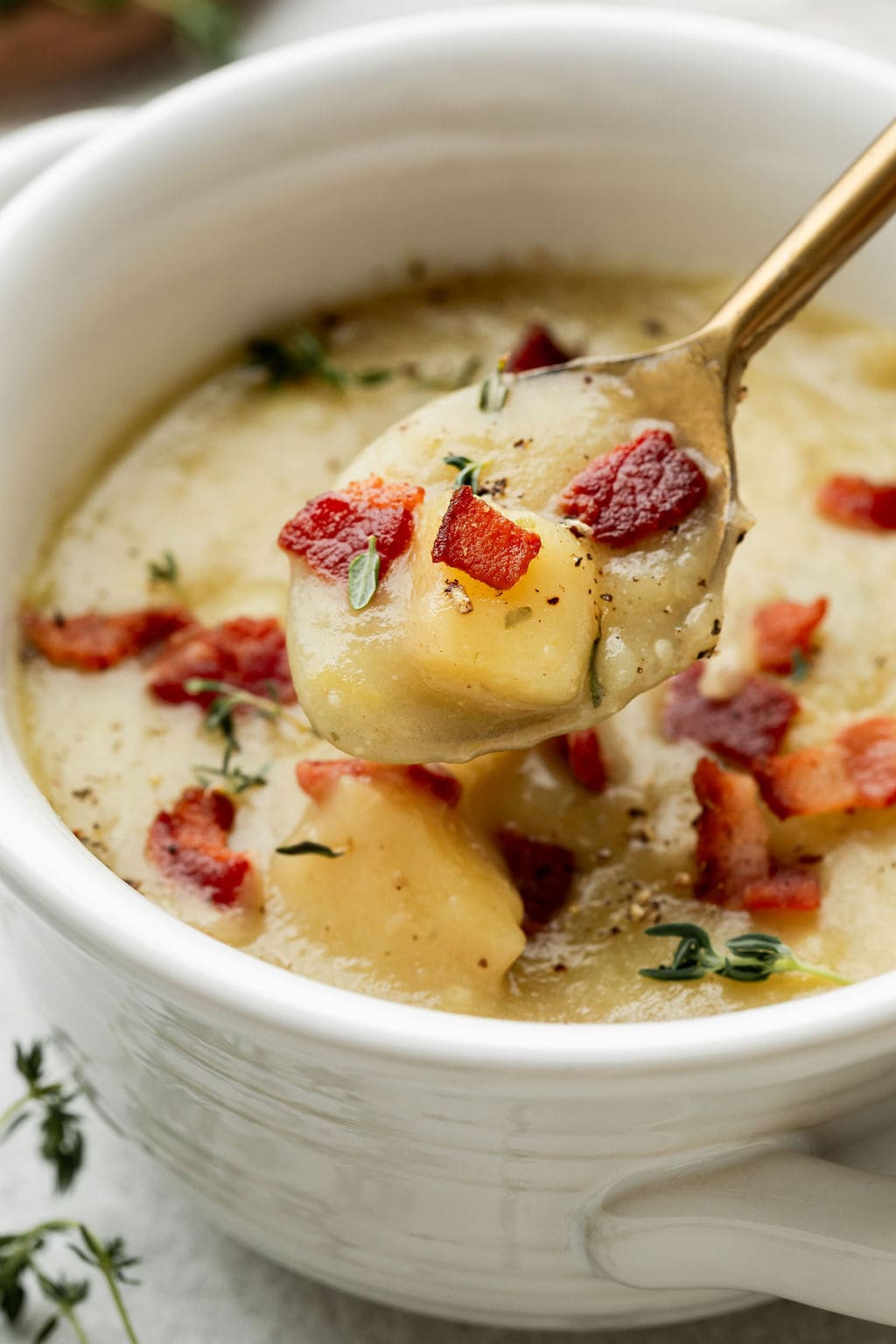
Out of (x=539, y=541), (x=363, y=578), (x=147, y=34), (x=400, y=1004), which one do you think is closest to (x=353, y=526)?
(x=363, y=578)

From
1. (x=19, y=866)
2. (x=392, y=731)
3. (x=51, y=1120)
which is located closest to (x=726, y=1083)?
(x=392, y=731)

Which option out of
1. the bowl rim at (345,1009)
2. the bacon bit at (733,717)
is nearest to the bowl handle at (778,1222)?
the bowl rim at (345,1009)

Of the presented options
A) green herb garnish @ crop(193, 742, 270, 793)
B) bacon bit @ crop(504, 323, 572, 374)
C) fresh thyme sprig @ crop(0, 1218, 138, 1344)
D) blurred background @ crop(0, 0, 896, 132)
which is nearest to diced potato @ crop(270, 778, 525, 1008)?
green herb garnish @ crop(193, 742, 270, 793)

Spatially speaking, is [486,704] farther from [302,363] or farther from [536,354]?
[302,363]

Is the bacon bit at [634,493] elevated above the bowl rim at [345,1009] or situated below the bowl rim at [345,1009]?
above

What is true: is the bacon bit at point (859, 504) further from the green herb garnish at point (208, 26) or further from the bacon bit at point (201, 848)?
the green herb garnish at point (208, 26)

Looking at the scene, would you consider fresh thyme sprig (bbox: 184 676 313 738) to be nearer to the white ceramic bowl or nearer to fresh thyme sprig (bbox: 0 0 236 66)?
the white ceramic bowl

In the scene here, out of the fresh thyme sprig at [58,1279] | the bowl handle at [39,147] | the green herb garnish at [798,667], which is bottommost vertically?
the fresh thyme sprig at [58,1279]
